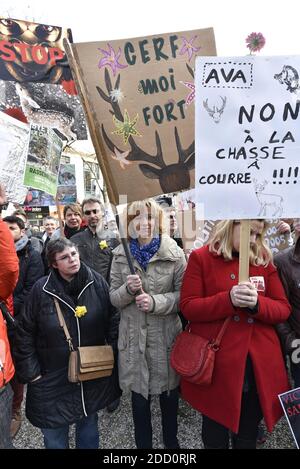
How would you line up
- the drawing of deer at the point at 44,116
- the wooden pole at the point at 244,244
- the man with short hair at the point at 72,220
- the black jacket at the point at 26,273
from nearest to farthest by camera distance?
the wooden pole at the point at 244,244, the drawing of deer at the point at 44,116, the black jacket at the point at 26,273, the man with short hair at the point at 72,220

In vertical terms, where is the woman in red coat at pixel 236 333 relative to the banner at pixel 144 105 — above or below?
below

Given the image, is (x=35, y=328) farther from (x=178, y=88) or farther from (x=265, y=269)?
(x=178, y=88)

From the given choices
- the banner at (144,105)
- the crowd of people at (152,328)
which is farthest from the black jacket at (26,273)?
the banner at (144,105)

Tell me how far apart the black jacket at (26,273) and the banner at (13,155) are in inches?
46.4

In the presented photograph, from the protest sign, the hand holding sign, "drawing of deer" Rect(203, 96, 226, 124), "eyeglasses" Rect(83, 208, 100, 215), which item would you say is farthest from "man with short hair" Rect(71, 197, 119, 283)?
"drawing of deer" Rect(203, 96, 226, 124)

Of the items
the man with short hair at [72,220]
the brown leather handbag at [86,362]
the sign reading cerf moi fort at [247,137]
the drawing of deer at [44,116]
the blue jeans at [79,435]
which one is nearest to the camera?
the sign reading cerf moi fort at [247,137]

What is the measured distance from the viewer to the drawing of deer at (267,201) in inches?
68.8

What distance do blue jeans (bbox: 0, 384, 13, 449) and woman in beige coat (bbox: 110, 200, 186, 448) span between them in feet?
2.41

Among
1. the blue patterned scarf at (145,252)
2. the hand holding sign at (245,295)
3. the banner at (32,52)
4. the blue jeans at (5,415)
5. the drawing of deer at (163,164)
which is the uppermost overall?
the banner at (32,52)

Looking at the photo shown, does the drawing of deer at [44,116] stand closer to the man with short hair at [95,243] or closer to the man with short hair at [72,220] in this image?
the man with short hair at [95,243]

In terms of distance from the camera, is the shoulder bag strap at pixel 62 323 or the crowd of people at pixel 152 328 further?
the shoulder bag strap at pixel 62 323

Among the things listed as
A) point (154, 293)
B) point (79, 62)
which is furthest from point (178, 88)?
point (154, 293)

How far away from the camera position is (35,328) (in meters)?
2.29

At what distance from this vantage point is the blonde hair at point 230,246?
6.72 feet
